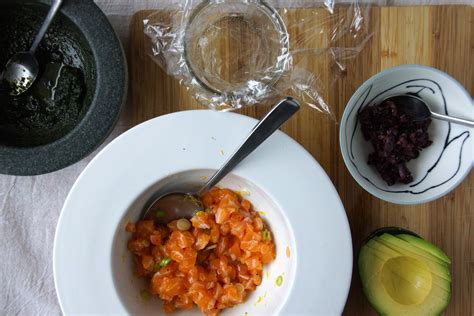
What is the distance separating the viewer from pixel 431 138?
1300 millimetres

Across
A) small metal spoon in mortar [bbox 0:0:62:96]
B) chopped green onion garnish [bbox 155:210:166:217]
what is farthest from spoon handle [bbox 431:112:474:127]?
small metal spoon in mortar [bbox 0:0:62:96]

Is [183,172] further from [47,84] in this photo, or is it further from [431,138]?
[431,138]

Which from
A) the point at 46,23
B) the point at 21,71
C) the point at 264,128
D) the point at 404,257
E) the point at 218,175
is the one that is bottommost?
the point at 404,257

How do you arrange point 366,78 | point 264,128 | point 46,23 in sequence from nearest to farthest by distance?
point 264,128 < point 46,23 < point 366,78

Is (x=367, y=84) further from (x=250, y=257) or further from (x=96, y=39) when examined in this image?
(x=96, y=39)

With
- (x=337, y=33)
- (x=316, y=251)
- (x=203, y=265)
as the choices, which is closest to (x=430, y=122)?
(x=337, y=33)

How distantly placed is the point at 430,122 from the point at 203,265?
66 centimetres

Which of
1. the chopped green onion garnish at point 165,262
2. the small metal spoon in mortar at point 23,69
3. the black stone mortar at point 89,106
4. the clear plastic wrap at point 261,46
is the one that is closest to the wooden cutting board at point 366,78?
the clear plastic wrap at point 261,46

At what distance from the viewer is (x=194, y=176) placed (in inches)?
48.7

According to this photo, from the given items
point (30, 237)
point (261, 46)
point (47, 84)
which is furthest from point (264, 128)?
point (30, 237)

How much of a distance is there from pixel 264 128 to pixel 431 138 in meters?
0.48

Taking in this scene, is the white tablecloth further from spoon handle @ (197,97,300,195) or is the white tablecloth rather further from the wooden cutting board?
spoon handle @ (197,97,300,195)

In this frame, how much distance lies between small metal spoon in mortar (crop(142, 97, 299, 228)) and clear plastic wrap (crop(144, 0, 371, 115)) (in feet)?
0.74

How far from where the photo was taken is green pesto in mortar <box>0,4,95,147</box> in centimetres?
128
